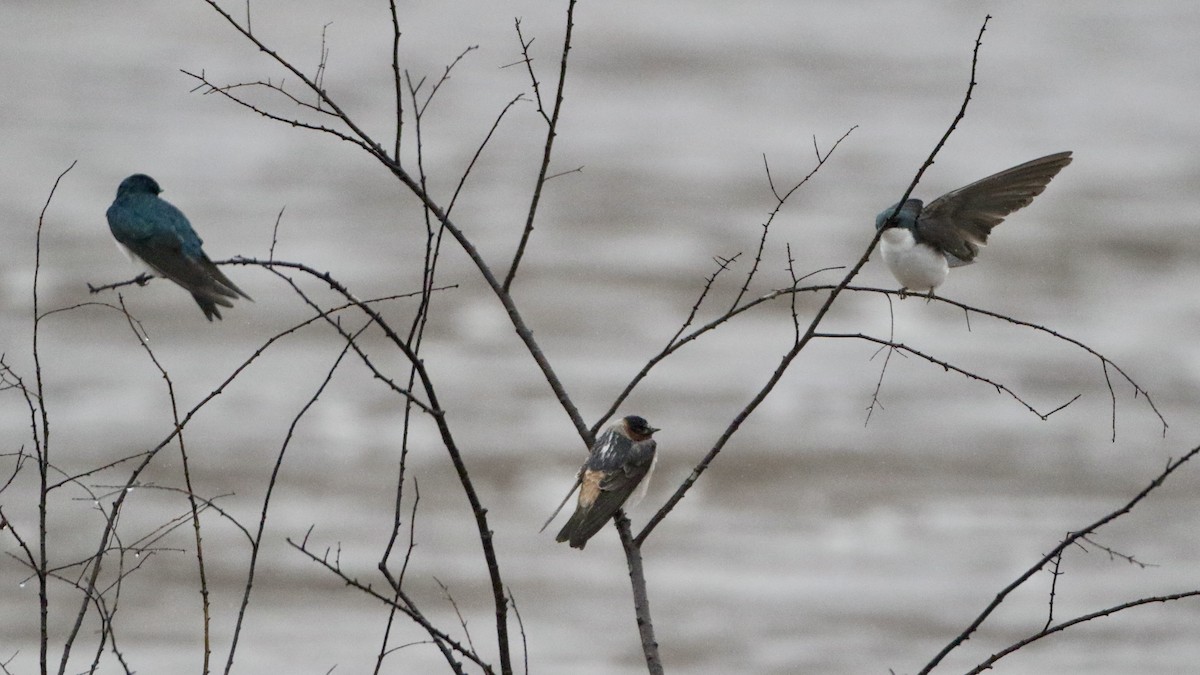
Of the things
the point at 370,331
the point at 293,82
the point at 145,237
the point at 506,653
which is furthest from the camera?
the point at 293,82

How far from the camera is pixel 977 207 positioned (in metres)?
4.93

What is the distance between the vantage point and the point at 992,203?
482 centimetres

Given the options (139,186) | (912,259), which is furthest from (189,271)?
(912,259)

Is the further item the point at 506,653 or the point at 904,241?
the point at 904,241

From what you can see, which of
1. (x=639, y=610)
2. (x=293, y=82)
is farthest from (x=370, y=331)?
(x=639, y=610)

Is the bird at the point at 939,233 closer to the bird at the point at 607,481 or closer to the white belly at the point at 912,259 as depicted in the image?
the white belly at the point at 912,259

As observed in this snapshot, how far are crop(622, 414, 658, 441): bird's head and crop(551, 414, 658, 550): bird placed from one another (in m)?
0.01

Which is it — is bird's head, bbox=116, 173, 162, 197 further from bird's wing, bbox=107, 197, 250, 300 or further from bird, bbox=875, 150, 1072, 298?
bird, bbox=875, 150, 1072, 298

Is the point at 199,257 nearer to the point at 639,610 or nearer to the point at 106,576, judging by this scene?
the point at 639,610

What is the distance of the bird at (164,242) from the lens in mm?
4535

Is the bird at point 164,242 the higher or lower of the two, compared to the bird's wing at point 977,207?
higher

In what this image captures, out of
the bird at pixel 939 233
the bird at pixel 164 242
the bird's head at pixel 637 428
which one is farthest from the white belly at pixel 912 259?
the bird at pixel 164 242

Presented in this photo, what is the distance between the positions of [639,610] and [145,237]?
2891 mm

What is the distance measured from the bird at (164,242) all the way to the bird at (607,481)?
49.7 inches
